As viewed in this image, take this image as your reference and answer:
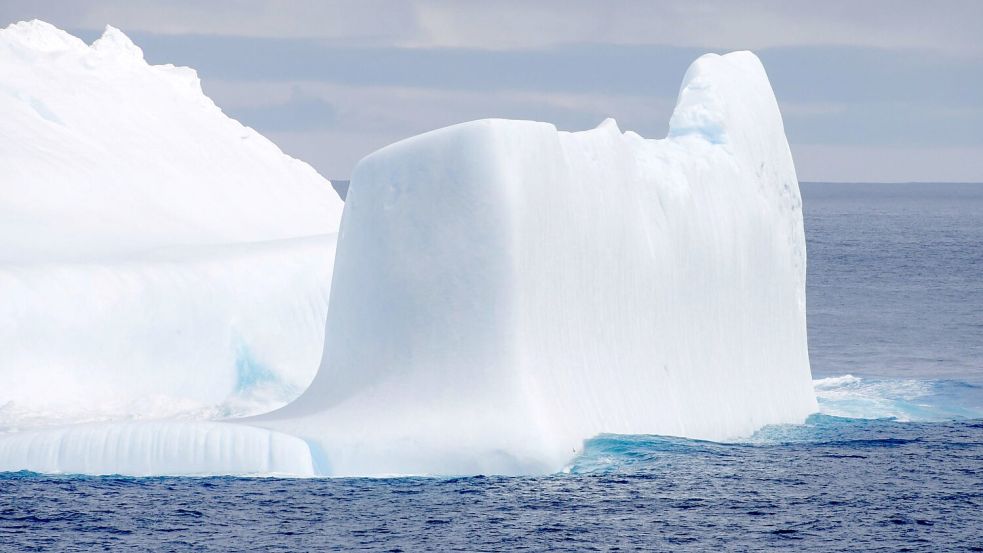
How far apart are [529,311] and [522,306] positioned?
24 centimetres

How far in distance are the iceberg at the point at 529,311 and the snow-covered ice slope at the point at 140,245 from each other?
303 millimetres

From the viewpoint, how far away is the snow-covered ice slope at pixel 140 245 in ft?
119

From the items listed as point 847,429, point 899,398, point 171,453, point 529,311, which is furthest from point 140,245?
point 899,398

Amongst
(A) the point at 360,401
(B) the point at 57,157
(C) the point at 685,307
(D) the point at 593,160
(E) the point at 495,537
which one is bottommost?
(E) the point at 495,537

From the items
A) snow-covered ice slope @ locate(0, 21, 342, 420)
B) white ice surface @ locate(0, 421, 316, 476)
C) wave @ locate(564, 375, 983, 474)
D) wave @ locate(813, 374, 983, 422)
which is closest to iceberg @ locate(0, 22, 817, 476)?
white ice surface @ locate(0, 421, 316, 476)

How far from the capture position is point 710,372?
34656 mm

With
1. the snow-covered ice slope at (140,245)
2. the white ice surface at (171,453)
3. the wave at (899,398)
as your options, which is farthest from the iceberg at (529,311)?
the wave at (899,398)

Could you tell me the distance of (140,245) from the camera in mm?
43000

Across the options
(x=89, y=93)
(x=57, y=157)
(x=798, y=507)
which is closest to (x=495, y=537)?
(x=798, y=507)

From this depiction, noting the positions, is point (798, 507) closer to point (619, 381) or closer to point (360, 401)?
point (619, 381)

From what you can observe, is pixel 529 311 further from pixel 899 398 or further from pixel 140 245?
pixel 140 245

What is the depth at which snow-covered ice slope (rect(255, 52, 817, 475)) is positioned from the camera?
2830 centimetres

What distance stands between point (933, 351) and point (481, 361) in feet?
96.4

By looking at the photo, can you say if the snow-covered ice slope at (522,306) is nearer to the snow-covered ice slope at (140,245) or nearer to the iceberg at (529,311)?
the iceberg at (529,311)
